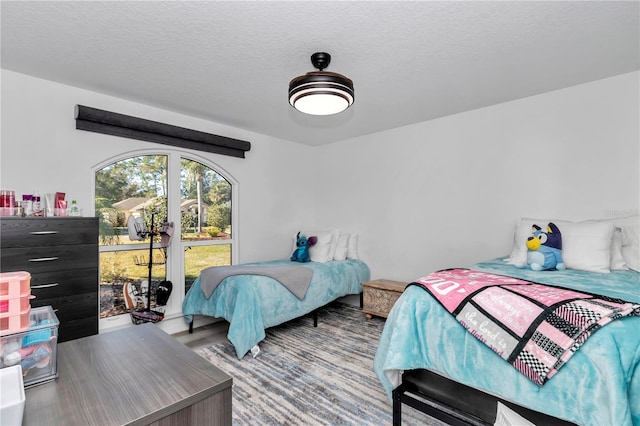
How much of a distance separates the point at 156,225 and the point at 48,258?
1125 mm

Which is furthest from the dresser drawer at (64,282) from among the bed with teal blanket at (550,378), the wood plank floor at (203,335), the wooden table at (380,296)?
the wooden table at (380,296)

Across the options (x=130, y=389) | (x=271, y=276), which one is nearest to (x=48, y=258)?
(x=271, y=276)

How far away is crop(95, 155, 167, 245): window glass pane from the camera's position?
3.16m

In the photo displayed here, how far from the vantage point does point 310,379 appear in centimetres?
250

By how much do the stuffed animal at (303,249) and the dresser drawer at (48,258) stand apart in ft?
7.42

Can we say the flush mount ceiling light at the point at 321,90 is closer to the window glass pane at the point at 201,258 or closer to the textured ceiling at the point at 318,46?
the textured ceiling at the point at 318,46

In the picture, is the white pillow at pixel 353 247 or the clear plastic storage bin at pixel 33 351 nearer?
the clear plastic storage bin at pixel 33 351

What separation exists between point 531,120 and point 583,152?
22.0 inches

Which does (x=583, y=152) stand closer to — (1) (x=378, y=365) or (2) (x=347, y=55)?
(2) (x=347, y=55)

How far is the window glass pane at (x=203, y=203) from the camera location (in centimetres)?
377

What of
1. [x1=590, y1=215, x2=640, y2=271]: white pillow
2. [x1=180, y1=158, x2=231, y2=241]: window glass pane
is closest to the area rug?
[x1=180, y1=158, x2=231, y2=241]: window glass pane

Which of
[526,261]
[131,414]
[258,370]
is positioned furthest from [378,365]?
[526,261]

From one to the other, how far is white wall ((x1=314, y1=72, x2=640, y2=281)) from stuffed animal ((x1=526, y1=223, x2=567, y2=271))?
0.58 meters

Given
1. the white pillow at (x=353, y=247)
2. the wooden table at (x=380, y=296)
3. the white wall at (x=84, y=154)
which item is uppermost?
the white wall at (x=84, y=154)
